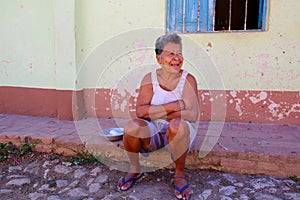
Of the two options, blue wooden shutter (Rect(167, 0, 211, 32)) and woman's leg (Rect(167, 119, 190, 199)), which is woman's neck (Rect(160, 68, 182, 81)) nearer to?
woman's leg (Rect(167, 119, 190, 199))

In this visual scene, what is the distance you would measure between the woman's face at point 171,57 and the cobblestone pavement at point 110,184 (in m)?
0.95

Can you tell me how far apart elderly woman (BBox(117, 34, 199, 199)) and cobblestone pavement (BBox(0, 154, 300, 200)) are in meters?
0.14

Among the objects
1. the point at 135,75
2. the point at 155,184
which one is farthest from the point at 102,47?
the point at 155,184

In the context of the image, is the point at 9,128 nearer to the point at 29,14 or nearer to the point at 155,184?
the point at 29,14

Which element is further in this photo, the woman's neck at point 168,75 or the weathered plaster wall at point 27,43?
the weathered plaster wall at point 27,43

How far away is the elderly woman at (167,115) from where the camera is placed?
202 cm

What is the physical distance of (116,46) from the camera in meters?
3.54

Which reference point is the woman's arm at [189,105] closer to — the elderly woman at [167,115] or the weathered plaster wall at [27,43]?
the elderly woman at [167,115]

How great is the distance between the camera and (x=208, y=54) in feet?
10.9

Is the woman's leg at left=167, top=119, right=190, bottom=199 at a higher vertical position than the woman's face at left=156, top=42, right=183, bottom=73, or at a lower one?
lower

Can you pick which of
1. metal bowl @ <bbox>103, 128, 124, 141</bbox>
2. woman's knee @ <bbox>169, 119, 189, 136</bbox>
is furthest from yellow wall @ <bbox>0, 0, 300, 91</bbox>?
woman's knee @ <bbox>169, 119, 189, 136</bbox>

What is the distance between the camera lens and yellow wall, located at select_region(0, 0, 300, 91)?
3.16 m

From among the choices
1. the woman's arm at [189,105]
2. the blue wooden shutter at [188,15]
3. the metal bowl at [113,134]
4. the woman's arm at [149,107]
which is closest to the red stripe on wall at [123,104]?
the metal bowl at [113,134]

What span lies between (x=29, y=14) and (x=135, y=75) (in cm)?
162
